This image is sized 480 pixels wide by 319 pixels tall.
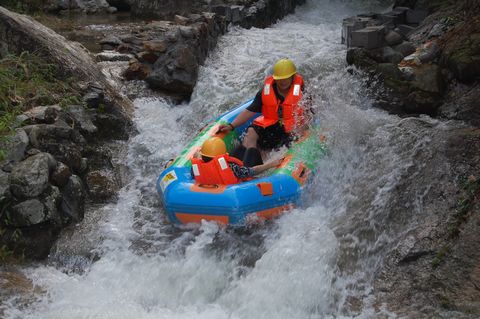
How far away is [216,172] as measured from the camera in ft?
16.6

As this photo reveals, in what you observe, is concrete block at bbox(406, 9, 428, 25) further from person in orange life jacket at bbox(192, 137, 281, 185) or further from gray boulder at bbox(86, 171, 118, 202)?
gray boulder at bbox(86, 171, 118, 202)

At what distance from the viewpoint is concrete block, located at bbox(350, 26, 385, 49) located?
7.71 metres

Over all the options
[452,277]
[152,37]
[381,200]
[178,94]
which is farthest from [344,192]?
[152,37]

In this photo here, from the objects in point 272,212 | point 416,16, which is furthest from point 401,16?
point 272,212

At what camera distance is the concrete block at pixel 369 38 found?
7707 millimetres

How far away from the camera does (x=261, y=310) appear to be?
4.00 meters

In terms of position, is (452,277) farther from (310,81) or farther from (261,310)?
(310,81)

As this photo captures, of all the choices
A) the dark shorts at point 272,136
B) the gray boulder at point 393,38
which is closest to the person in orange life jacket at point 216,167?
the dark shorts at point 272,136

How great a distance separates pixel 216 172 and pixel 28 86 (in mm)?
2611

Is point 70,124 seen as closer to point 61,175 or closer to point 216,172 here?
point 61,175

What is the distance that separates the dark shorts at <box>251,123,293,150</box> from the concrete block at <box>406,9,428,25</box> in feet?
15.9

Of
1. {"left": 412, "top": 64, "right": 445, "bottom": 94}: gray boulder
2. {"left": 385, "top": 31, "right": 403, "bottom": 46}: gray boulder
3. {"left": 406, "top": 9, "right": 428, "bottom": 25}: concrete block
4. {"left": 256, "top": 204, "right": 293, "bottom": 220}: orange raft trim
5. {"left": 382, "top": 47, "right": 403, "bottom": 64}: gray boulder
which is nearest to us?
{"left": 256, "top": 204, "right": 293, "bottom": 220}: orange raft trim

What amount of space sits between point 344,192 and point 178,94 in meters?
3.51

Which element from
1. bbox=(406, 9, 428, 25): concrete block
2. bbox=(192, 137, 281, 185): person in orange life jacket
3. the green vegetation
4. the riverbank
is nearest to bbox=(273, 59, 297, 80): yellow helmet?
bbox=(192, 137, 281, 185): person in orange life jacket
